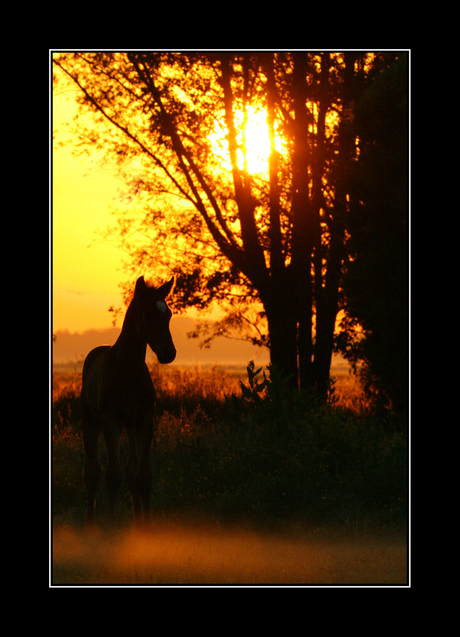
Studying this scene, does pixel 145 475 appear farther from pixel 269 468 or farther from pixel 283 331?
pixel 283 331

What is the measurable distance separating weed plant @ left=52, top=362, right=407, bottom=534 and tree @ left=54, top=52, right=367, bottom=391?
3448 mm

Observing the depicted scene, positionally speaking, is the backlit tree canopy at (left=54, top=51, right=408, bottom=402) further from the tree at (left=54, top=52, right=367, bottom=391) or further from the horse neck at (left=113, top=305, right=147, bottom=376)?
the horse neck at (left=113, top=305, right=147, bottom=376)

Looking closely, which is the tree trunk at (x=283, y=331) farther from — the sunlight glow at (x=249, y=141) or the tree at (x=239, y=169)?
the sunlight glow at (x=249, y=141)

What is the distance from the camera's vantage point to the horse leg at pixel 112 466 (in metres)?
7.77

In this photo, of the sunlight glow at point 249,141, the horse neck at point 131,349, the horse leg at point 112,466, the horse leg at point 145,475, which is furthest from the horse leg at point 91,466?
the sunlight glow at point 249,141

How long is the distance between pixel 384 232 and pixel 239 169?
5.03 metres

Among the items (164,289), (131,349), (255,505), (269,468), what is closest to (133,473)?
(131,349)

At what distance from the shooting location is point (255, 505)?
342 inches

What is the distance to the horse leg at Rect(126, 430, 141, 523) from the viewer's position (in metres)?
7.70

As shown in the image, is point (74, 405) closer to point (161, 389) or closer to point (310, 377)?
point (161, 389)

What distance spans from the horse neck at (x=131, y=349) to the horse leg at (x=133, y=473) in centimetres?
81

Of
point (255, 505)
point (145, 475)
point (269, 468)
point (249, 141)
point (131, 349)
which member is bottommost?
point (255, 505)
